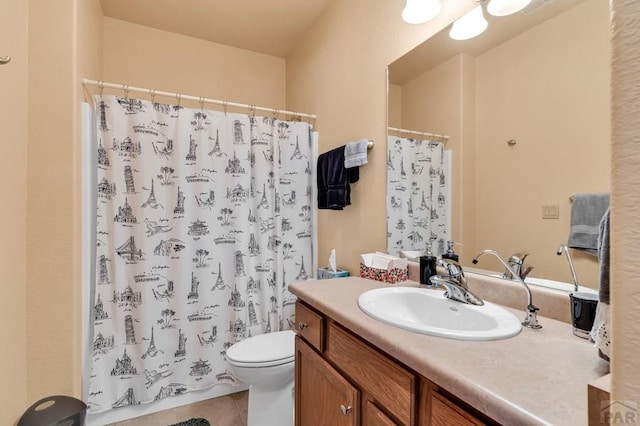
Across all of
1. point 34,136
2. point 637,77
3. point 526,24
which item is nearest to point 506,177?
point 526,24

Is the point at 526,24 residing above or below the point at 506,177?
above

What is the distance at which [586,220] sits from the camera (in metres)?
0.90

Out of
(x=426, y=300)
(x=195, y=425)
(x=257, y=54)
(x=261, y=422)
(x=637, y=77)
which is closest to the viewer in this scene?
(x=637, y=77)

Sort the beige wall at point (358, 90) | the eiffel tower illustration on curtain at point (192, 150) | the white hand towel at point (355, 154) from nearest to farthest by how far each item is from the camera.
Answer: the beige wall at point (358, 90), the white hand towel at point (355, 154), the eiffel tower illustration on curtain at point (192, 150)

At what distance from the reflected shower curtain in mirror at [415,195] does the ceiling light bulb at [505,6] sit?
1.71 feet

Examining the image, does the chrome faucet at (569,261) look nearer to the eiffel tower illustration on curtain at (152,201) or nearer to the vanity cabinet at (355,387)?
the vanity cabinet at (355,387)

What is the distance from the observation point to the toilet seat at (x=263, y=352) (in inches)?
59.4

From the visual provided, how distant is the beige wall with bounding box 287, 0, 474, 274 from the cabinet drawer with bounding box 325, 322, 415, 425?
0.75m

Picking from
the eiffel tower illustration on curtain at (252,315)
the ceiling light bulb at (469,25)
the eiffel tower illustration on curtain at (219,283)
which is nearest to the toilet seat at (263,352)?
the eiffel tower illustration on curtain at (252,315)

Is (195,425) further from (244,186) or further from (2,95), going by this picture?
(2,95)

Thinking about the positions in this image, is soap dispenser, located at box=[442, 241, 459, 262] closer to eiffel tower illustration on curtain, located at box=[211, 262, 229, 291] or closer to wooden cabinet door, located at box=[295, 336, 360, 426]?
wooden cabinet door, located at box=[295, 336, 360, 426]

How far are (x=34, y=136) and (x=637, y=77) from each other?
2116mm

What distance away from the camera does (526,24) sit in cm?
105

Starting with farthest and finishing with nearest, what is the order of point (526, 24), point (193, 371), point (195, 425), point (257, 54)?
1. point (257, 54)
2. point (193, 371)
3. point (195, 425)
4. point (526, 24)
